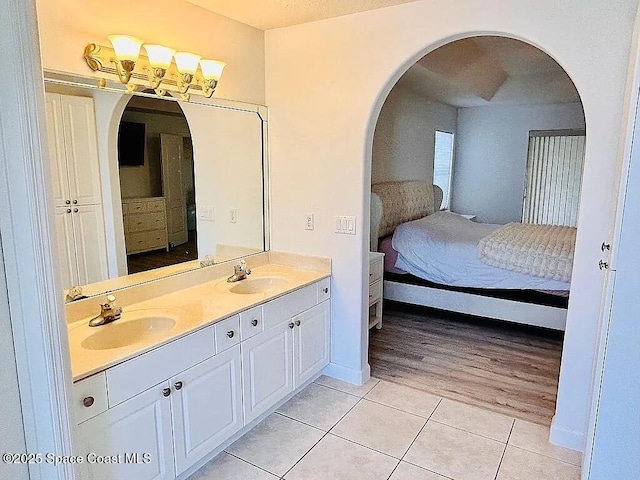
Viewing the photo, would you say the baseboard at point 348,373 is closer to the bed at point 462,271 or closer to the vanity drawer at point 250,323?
the vanity drawer at point 250,323

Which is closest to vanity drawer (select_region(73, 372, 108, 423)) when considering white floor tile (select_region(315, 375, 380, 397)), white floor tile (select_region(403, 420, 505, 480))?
white floor tile (select_region(403, 420, 505, 480))

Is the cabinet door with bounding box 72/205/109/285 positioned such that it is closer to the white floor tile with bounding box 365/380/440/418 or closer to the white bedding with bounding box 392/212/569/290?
the white floor tile with bounding box 365/380/440/418

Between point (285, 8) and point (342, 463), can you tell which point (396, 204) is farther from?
point (342, 463)

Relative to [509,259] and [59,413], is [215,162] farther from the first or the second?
[509,259]

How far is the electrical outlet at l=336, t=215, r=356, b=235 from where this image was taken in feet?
9.36

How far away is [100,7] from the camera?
2020 mm

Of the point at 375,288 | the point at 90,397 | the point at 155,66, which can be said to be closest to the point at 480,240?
the point at 375,288

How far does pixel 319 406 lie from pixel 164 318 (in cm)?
120

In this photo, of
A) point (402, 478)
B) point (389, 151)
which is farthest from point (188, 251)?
point (389, 151)

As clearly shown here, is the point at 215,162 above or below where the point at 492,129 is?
below

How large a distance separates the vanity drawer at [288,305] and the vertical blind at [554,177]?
5.55 metres

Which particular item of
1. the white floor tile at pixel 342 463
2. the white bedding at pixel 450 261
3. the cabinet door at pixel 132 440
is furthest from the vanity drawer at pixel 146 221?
the white bedding at pixel 450 261

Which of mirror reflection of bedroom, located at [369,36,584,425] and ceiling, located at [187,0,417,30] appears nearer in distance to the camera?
ceiling, located at [187,0,417,30]

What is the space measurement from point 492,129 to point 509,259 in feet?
13.2
